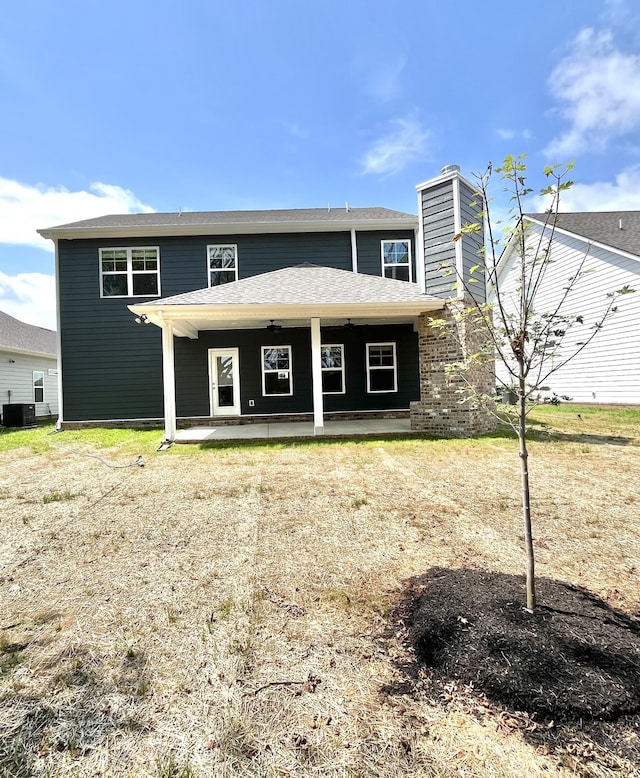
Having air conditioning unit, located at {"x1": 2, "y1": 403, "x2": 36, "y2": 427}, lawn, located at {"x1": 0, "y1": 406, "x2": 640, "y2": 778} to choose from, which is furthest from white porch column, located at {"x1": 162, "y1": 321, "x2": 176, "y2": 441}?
air conditioning unit, located at {"x1": 2, "y1": 403, "x2": 36, "y2": 427}

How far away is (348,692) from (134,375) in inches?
468

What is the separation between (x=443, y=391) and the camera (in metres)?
9.18

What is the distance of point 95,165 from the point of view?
40.4 feet

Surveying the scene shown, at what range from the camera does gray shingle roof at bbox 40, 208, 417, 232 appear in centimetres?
1177

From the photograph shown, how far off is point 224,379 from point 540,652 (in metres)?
11.2

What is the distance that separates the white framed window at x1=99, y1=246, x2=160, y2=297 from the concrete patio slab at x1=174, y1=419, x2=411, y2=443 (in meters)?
4.71

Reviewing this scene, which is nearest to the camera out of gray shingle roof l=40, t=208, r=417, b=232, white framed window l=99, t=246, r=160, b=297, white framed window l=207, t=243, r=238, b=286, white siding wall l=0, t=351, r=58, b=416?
gray shingle roof l=40, t=208, r=417, b=232

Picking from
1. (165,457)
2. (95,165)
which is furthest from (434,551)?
(95,165)

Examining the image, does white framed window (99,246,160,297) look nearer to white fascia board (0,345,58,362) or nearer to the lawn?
white fascia board (0,345,58,362)

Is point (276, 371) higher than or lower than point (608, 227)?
lower

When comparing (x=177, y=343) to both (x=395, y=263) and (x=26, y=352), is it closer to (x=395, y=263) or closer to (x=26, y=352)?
(x=395, y=263)

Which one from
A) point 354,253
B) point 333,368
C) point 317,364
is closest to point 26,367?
point 333,368

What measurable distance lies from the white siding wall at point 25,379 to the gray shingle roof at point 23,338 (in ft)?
1.23

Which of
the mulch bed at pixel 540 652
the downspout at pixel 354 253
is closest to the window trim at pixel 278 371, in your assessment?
the downspout at pixel 354 253
